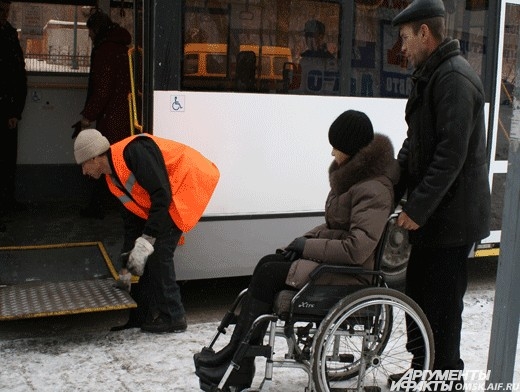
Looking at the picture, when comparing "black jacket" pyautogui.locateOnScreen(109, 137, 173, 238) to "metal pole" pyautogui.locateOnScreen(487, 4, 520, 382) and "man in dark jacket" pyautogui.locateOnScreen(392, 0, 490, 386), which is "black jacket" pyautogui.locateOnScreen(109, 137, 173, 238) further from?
"metal pole" pyautogui.locateOnScreen(487, 4, 520, 382)

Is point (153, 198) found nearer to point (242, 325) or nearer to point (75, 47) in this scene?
point (242, 325)

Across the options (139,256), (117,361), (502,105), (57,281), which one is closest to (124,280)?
(57,281)

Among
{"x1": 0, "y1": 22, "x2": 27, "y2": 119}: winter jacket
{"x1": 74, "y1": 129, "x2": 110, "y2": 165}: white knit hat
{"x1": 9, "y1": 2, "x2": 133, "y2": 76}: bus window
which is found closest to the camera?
{"x1": 74, "y1": 129, "x2": 110, "y2": 165}: white knit hat

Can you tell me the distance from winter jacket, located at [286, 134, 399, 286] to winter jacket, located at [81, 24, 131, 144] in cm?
333

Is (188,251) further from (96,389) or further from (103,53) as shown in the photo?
(103,53)

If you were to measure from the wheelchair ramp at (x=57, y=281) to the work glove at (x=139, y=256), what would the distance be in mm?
332

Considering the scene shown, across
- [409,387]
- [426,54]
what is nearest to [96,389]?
[409,387]

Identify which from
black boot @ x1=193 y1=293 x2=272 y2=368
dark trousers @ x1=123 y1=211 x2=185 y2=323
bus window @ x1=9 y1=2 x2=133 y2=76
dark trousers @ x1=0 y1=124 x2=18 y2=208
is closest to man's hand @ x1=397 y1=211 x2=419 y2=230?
black boot @ x1=193 y1=293 x2=272 y2=368

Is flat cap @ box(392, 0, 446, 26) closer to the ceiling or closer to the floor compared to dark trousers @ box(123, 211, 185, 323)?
closer to the ceiling

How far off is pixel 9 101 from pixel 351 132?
14.6 ft

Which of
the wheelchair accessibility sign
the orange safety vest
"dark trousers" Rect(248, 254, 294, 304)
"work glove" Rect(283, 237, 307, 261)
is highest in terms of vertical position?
the wheelchair accessibility sign

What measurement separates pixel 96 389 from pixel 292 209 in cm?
190

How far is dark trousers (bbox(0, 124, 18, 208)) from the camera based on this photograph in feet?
23.3

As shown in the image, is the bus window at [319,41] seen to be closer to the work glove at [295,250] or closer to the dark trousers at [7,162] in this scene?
the work glove at [295,250]
